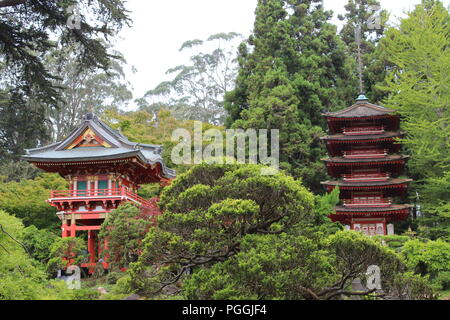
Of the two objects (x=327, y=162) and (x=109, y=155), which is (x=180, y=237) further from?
(x=327, y=162)

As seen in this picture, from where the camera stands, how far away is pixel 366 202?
917 inches

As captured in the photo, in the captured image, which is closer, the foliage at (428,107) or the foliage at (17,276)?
the foliage at (17,276)

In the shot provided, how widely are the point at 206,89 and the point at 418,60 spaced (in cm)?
2412

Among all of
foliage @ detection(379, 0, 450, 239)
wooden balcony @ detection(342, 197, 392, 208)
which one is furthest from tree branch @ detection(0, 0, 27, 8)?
foliage @ detection(379, 0, 450, 239)

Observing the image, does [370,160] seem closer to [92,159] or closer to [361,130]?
→ [361,130]

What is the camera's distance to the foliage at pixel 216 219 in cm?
891

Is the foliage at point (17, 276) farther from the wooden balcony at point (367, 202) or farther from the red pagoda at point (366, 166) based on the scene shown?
the wooden balcony at point (367, 202)

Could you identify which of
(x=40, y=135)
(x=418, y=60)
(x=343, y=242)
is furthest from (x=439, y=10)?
(x=40, y=135)

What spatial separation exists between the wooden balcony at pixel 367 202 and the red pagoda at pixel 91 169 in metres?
9.08

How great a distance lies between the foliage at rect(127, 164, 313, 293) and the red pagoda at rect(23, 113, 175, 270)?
10.2 metres

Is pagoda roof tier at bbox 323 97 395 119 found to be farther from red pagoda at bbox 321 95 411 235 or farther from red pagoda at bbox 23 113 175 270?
red pagoda at bbox 23 113 175 270

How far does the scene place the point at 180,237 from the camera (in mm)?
8984

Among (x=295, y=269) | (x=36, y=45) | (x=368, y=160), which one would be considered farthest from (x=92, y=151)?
→ (x=295, y=269)

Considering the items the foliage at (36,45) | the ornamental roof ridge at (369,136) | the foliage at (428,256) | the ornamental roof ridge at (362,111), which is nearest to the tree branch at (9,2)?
the foliage at (36,45)
